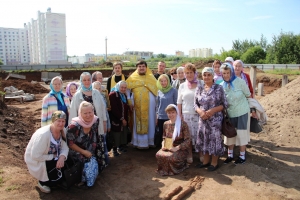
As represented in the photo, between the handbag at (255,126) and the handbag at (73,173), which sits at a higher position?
the handbag at (255,126)

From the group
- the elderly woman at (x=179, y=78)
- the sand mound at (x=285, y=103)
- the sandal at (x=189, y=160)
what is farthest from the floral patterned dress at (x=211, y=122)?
the sand mound at (x=285, y=103)

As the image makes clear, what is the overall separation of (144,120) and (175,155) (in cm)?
132

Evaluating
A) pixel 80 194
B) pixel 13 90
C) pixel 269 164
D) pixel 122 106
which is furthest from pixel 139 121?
pixel 13 90

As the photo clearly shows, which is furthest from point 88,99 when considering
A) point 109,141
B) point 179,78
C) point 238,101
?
point 238,101

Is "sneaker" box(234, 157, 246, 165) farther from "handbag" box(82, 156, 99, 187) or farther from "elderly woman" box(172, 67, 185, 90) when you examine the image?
"handbag" box(82, 156, 99, 187)

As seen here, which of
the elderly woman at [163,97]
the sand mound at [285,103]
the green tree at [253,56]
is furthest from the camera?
the green tree at [253,56]

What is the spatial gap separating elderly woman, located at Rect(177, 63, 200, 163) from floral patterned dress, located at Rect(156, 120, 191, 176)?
23 cm

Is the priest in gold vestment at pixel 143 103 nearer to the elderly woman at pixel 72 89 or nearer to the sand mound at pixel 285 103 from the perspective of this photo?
the elderly woman at pixel 72 89

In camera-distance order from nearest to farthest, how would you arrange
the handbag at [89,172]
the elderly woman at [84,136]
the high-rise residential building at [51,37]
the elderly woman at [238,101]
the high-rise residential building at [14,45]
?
the elderly woman at [84,136] < the handbag at [89,172] < the elderly woman at [238,101] < the high-rise residential building at [51,37] < the high-rise residential building at [14,45]

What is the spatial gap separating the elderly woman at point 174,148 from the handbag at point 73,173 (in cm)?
130

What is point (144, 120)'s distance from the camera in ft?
18.3

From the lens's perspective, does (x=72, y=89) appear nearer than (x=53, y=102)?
No

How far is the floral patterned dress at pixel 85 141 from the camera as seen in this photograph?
157 inches

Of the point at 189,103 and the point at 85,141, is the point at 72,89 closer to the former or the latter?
the point at 85,141
